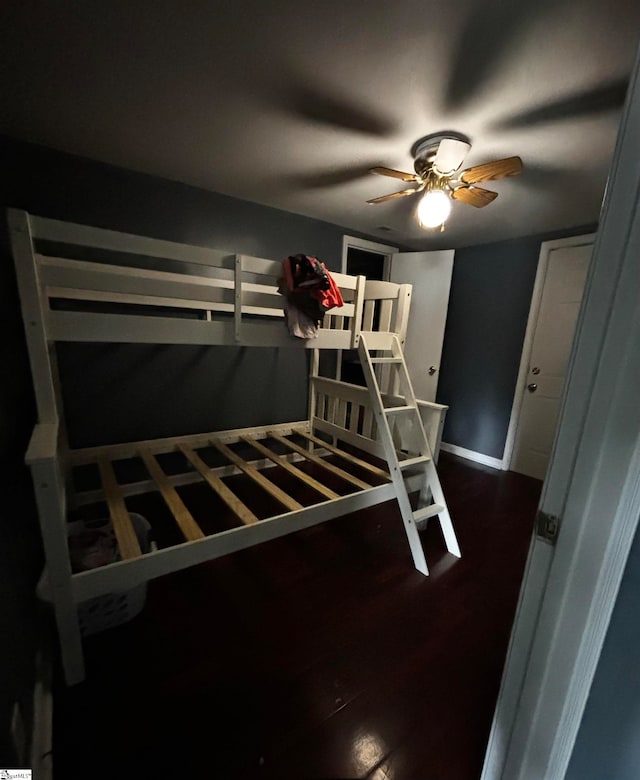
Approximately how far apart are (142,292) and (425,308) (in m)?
2.85

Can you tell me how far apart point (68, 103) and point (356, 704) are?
9.27 feet

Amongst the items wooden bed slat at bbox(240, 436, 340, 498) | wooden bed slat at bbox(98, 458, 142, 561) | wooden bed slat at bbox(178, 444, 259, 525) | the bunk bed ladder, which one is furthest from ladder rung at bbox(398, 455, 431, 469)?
wooden bed slat at bbox(98, 458, 142, 561)

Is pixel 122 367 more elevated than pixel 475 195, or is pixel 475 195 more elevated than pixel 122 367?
pixel 475 195

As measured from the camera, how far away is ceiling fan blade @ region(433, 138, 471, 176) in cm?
154

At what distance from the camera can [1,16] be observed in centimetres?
106

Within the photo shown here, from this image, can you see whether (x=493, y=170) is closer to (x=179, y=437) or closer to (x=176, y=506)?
(x=176, y=506)

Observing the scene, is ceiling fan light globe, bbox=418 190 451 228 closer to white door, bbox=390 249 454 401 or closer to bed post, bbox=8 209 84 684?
white door, bbox=390 249 454 401

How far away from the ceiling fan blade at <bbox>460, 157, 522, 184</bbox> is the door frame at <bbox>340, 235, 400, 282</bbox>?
1.54 metres

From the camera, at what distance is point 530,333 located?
9.97 ft

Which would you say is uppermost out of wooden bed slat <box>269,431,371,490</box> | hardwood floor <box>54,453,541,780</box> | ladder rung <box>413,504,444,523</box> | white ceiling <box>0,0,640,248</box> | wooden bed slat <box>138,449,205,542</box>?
white ceiling <box>0,0,640,248</box>

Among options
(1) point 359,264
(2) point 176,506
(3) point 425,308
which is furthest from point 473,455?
(2) point 176,506

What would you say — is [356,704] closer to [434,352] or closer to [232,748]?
[232,748]

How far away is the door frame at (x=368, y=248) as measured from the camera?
3186 millimetres

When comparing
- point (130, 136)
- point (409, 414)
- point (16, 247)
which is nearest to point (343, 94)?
point (130, 136)
